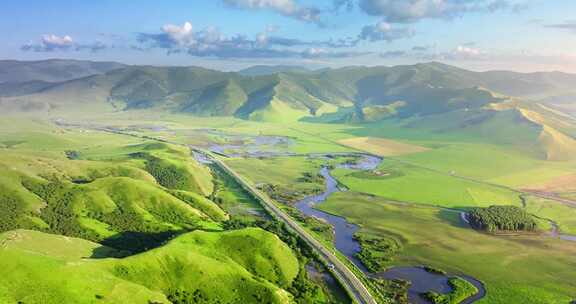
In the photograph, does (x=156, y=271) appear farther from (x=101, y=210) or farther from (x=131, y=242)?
(x=101, y=210)

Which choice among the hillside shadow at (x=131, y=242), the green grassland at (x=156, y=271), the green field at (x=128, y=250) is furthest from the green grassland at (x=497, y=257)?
the hillside shadow at (x=131, y=242)

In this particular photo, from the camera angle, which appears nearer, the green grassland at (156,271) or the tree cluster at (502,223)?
the green grassland at (156,271)

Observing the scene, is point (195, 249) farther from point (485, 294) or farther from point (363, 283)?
point (485, 294)

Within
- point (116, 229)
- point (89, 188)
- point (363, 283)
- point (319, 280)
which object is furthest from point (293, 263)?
point (89, 188)

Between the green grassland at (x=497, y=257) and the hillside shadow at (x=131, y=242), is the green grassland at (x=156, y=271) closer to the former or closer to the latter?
the hillside shadow at (x=131, y=242)

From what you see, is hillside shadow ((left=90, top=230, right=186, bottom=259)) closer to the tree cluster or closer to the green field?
the green field

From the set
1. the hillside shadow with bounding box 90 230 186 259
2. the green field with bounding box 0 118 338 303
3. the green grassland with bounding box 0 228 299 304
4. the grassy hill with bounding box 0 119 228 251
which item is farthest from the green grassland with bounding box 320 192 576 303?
the hillside shadow with bounding box 90 230 186 259

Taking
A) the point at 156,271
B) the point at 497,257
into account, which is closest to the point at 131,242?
the point at 156,271
